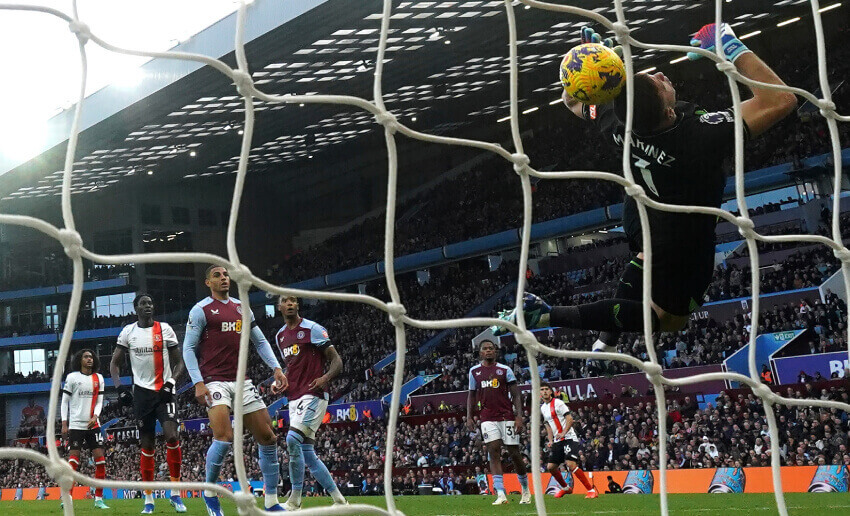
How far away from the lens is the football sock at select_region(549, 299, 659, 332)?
500cm

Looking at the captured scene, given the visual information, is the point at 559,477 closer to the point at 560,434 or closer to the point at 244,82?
the point at 560,434

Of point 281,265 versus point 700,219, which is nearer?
point 700,219

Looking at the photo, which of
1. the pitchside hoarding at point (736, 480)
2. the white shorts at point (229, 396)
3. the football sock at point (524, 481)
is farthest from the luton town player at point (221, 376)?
the pitchside hoarding at point (736, 480)

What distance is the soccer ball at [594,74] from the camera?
4.20m

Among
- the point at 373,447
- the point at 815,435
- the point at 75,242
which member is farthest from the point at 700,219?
the point at 373,447

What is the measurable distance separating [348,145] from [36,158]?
17.3m

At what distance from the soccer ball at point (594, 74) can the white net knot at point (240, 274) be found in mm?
2093

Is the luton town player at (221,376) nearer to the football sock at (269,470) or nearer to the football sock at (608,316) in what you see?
the football sock at (269,470)

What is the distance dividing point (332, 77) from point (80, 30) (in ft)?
88.3

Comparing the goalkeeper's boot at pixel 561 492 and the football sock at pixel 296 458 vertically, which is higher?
the football sock at pixel 296 458

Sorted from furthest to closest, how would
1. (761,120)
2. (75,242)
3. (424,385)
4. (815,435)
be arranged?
(424,385) < (815,435) < (761,120) < (75,242)

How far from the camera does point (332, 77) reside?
29.0 metres

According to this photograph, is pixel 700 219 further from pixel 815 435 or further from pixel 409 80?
pixel 409 80

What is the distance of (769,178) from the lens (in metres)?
27.1
